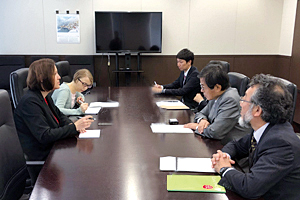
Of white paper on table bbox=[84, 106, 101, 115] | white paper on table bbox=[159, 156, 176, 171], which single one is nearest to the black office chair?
white paper on table bbox=[84, 106, 101, 115]

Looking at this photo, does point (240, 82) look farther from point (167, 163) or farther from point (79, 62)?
point (79, 62)

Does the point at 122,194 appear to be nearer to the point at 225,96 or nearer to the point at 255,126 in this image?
the point at 255,126

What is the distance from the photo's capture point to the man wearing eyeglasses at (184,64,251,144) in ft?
6.27

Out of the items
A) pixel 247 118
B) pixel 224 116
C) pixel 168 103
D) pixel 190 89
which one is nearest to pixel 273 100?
pixel 247 118

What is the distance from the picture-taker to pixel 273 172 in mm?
1154

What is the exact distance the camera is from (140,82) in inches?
230

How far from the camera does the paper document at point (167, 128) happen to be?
202cm

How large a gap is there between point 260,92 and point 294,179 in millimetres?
410

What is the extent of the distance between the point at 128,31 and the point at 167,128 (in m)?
3.67

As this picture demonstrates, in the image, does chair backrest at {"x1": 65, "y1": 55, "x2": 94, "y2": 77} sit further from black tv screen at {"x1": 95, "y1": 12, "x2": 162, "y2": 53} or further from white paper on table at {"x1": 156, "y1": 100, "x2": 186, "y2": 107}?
white paper on table at {"x1": 156, "y1": 100, "x2": 186, "y2": 107}

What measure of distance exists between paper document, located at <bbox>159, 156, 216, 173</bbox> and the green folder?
75mm

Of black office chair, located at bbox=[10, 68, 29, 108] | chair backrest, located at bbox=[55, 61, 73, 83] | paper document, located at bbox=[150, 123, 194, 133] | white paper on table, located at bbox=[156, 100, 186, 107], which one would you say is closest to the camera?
paper document, located at bbox=[150, 123, 194, 133]

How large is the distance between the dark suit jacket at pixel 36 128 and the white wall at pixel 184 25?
389 centimetres

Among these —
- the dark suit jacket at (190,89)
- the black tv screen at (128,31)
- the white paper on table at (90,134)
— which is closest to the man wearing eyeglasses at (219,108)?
the white paper on table at (90,134)
